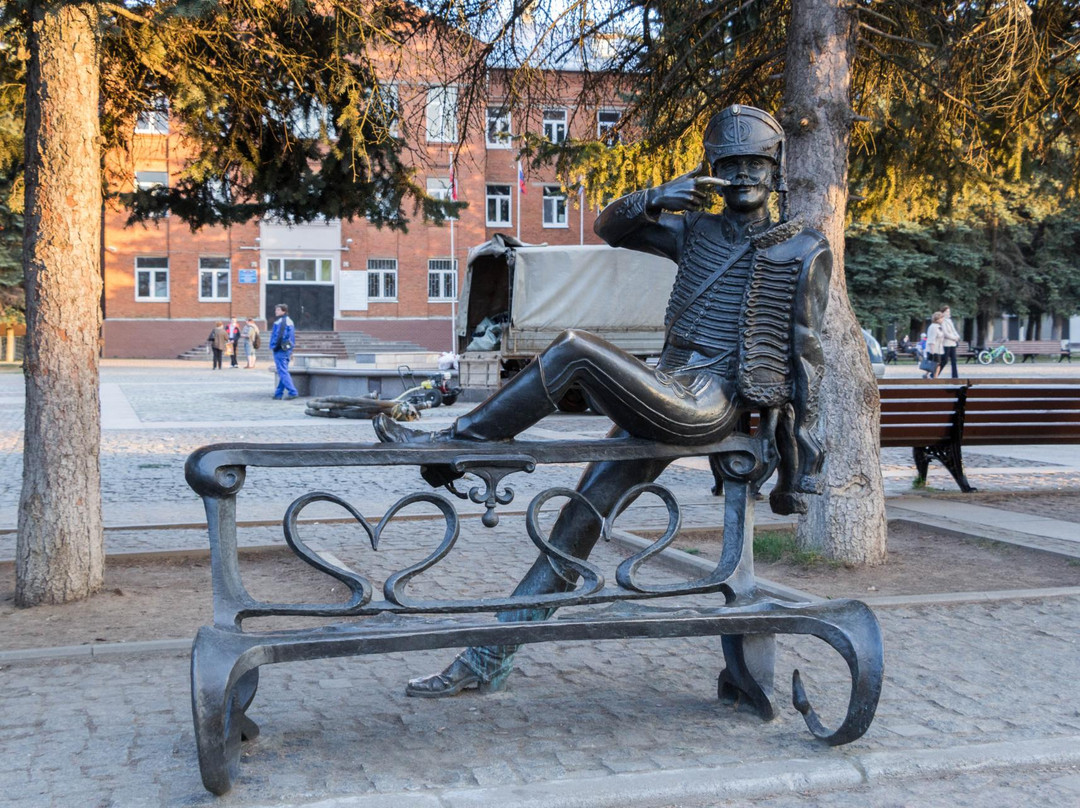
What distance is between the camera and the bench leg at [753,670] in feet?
14.3

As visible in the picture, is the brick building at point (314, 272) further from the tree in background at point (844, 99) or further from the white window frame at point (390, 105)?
the white window frame at point (390, 105)

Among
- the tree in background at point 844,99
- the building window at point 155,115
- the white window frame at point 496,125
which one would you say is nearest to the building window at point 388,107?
the tree in background at point 844,99

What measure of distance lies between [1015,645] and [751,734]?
1.88 meters

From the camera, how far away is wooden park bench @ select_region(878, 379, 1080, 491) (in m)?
10.2

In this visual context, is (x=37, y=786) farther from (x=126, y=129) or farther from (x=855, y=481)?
(x=126, y=129)

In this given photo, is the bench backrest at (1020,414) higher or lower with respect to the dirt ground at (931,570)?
higher

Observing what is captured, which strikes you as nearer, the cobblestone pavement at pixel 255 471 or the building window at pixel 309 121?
the building window at pixel 309 121

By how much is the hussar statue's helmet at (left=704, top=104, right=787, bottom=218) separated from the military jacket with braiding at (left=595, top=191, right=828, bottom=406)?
249 mm

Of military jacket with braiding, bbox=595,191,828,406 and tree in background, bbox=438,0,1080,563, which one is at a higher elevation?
tree in background, bbox=438,0,1080,563

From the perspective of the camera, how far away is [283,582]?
6.85m

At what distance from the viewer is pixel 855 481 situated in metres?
7.19

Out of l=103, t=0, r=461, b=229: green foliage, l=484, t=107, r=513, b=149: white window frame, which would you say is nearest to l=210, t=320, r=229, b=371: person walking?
l=484, t=107, r=513, b=149: white window frame

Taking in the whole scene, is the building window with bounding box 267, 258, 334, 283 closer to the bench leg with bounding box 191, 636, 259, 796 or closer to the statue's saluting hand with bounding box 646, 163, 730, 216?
the statue's saluting hand with bounding box 646, 163, 730, 216

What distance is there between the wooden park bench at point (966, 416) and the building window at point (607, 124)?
10.7 ft
